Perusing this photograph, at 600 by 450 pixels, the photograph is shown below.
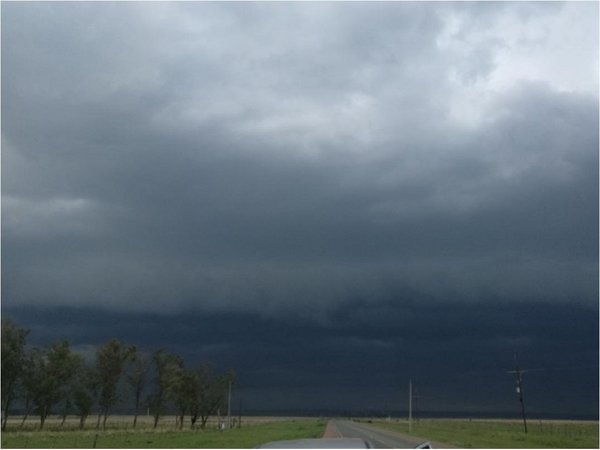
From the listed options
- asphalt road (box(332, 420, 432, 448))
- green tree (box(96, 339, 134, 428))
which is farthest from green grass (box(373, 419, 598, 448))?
green tree (box(96, 339, 134, 428))

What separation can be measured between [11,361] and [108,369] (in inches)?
716

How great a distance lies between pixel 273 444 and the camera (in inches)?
379

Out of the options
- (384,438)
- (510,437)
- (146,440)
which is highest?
(510,437)

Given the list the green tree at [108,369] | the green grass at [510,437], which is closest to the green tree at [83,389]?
the green tree at [108,369]

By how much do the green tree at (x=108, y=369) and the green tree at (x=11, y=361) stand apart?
14.5 m

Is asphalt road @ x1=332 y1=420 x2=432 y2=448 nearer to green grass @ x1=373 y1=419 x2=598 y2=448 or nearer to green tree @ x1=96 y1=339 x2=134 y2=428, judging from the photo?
green grass @ x1=373 y1=419 x2=598 y2=448

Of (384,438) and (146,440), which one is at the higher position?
(384,438)

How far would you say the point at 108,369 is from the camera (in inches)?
3652

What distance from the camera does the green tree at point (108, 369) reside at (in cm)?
9231

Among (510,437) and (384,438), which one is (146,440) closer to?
(384,438)

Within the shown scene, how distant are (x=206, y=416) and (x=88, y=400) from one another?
2961cm

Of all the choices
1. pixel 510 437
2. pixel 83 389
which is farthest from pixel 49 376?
pixel 510 437

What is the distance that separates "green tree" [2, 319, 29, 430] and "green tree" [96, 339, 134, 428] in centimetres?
1450

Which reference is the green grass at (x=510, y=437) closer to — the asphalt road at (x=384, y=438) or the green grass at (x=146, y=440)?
the asphalt road at (x=384, y=438)
